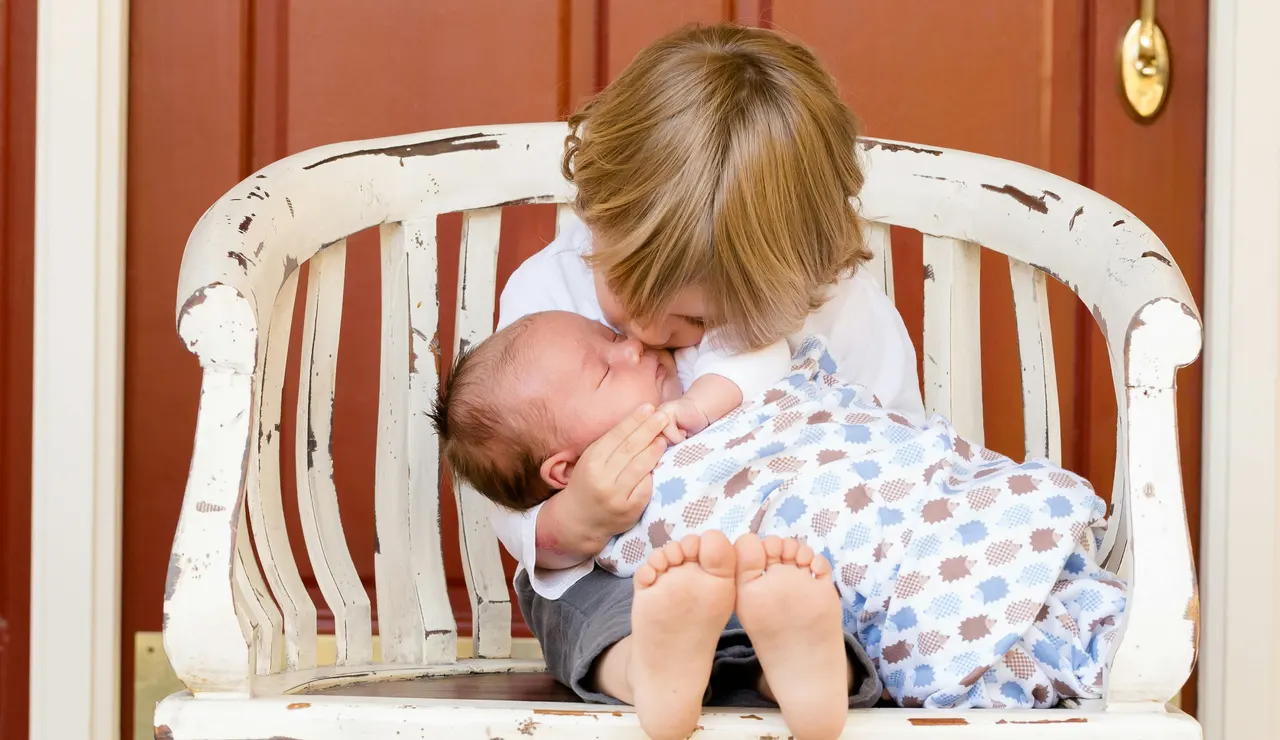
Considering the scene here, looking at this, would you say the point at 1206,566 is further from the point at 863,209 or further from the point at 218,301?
the point at 218,301

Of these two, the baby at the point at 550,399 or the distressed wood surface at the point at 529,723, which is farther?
the baby at the point at 550,399

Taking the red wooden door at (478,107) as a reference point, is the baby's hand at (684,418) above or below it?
below

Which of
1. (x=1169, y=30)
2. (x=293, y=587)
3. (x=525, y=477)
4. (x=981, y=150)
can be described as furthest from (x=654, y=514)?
(x=1169, y=30)

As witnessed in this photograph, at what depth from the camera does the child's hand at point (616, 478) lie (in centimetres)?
79

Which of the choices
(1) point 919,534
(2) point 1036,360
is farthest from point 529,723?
(2) point 1036,360

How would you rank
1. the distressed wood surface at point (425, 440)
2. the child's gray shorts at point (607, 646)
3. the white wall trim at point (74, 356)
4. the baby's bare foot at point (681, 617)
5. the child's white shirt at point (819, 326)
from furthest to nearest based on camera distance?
the white wall trim at point (74, 356) < the distressed wood surface at point (425, 440) < the child's white shirt at point (819, 326) < the child's gray shorts at point (607, 646) < the baby's bare foot at point (681, 617)

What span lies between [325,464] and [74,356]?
18.5 inches

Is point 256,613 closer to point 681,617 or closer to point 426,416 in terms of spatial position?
point 681,617

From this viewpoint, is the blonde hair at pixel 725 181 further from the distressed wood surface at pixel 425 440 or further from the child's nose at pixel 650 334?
the distressed wood surface at pixel 425 440

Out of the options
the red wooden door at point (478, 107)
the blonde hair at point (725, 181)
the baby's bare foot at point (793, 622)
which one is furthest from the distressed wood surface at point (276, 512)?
the red wooden door at point (478, 107)

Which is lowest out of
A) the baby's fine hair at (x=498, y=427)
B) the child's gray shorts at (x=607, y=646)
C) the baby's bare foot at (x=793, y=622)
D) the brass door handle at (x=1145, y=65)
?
the child's gray shorts at (x=607, y=646)

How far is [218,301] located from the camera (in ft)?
2.14

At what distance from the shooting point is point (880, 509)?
0.77 m

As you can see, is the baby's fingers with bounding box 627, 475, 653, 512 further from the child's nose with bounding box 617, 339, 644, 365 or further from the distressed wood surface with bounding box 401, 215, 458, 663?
the distressed wood surface with bounding box 401, 215, 458, 663
